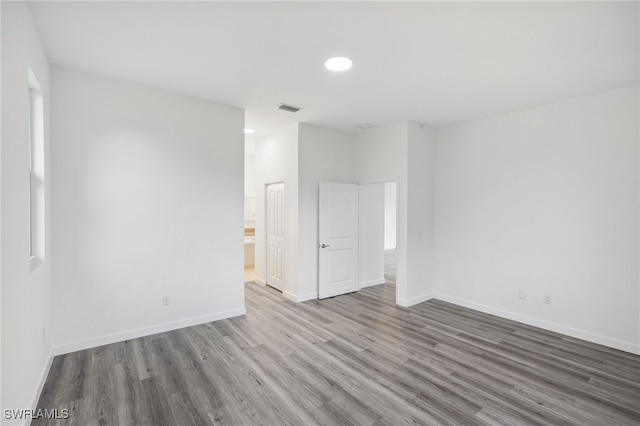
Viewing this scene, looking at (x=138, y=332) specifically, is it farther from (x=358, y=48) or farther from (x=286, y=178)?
(x=358, y=48)

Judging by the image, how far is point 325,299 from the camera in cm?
498

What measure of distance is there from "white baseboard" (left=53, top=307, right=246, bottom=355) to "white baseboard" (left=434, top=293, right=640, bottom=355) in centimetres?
331

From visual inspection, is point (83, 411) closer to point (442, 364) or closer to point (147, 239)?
Result: point (147, 239)

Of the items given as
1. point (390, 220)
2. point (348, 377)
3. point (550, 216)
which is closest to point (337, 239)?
point (348, 377)

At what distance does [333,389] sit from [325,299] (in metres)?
2.50

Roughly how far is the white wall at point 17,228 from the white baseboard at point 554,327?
4915 millimetres

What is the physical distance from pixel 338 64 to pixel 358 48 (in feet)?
1.02

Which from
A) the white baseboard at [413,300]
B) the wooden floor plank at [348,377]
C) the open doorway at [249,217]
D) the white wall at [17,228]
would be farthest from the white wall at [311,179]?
the white wall at [17,228]

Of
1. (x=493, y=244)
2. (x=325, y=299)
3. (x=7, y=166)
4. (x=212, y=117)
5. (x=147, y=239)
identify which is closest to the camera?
(x=7, y=166)

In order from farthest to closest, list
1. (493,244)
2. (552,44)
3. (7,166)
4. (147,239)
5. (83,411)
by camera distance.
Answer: (493,244) → (147,239) → (552,44) → (83,411) → (7,166)

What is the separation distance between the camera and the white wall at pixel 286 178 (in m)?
4.87

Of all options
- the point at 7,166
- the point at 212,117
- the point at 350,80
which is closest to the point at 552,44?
the point at 350,80

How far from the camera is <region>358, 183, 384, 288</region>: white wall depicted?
5695mm

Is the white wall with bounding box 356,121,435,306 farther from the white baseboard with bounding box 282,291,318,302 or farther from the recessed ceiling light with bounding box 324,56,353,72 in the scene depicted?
the recessed ceiling light with bounding box 324,56,353,72
